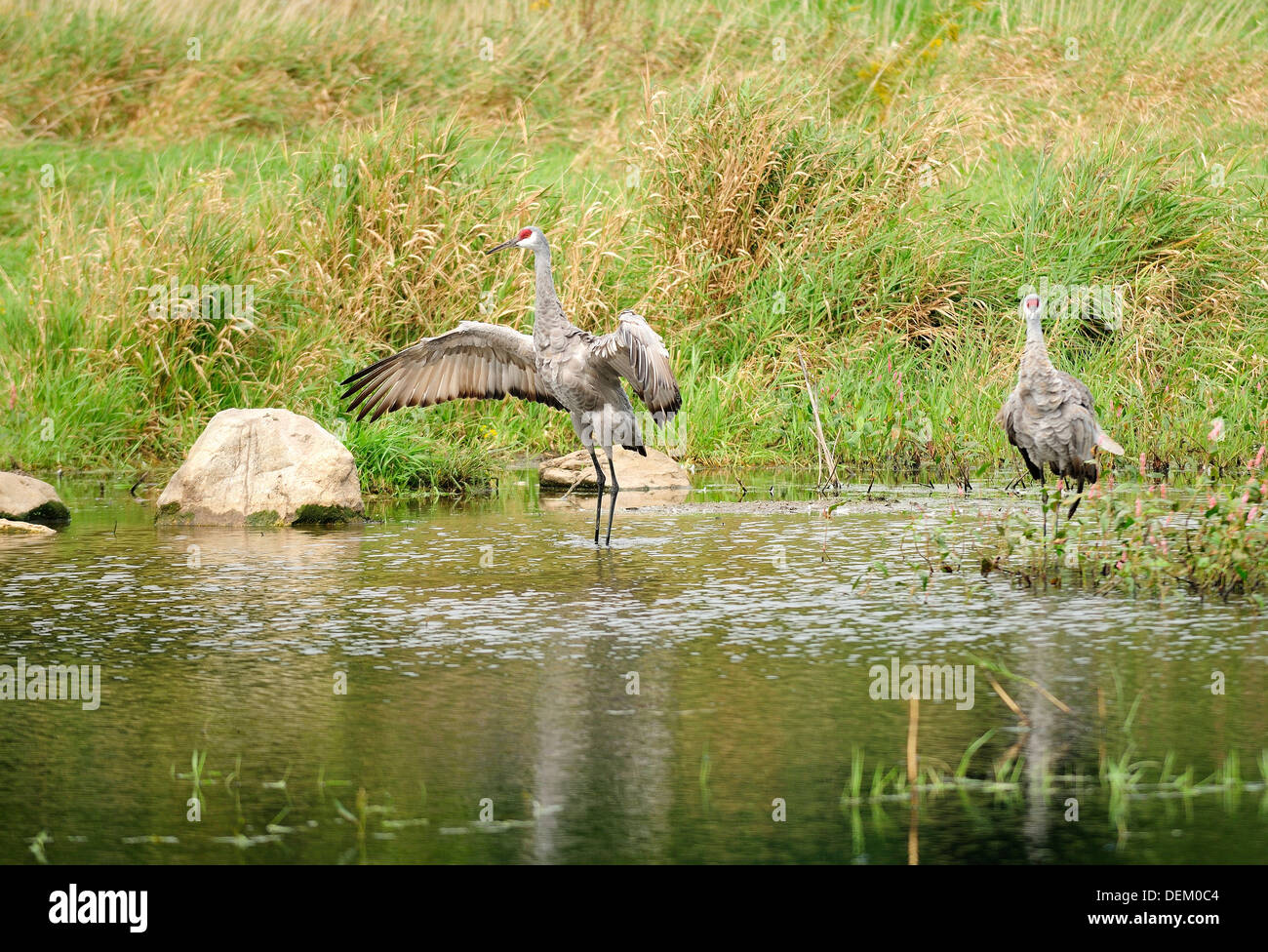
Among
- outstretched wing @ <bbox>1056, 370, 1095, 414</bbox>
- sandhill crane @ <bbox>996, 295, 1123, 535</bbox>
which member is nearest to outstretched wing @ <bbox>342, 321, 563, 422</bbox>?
sandhill crane @ <bbox>996, 295, 1123, 535</bbox>

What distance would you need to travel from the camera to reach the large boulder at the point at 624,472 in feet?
42.1

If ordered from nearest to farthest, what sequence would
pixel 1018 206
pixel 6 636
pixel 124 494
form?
pixel 6 636
pixel 124 494
pixel 1018 206

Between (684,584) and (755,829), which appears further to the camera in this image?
(684,584)

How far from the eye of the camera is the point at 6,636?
7219 mm

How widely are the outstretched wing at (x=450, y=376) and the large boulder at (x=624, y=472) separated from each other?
5.31ft

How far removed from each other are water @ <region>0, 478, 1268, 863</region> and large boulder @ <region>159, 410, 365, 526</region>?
59.8 inches

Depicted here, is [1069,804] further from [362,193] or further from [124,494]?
[362,193]

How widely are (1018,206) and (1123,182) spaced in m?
0.96

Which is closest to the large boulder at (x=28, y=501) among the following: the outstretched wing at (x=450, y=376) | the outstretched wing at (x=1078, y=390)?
the outstretched wing at (x=450, y=376)

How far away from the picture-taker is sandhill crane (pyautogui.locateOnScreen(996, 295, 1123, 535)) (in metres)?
10.0

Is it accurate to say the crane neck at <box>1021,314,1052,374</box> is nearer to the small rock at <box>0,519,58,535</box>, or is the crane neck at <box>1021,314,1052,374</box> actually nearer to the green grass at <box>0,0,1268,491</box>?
the green grass at <box>0,0,1268,491</box>

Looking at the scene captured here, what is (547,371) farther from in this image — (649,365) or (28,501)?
(28,501)

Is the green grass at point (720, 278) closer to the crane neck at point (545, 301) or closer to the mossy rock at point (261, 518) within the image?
the mossy rock at point (261, 518)
